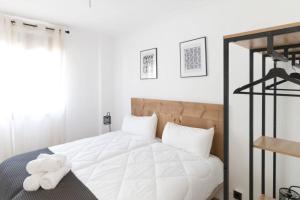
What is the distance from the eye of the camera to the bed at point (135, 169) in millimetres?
1408

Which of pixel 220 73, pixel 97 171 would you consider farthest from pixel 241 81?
pixel 97 171

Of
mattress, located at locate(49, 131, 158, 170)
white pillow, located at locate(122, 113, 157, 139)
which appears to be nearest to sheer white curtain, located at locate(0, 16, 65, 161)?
mattress, located at locate(49, 131, 158, 170)

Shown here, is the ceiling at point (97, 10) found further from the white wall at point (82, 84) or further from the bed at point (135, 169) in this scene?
the bed at point (135, 169)

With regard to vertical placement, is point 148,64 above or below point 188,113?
above

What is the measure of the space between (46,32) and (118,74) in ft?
4.51

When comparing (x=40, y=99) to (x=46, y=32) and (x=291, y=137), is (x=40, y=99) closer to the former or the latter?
(x=46, y=32)

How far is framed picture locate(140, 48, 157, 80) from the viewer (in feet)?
9.67

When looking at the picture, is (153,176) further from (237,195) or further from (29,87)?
(29,87)

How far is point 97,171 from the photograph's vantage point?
1706 mm

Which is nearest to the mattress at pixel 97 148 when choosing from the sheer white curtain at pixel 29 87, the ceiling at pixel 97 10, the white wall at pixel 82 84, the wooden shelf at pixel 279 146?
the sheer white curtain at pixel 29 87

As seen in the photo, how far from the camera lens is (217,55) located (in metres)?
2.20

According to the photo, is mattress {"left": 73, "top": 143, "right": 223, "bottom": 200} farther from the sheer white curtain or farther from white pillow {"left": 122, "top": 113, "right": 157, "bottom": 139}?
the sheer white curtain

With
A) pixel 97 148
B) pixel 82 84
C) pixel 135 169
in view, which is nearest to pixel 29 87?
pixel 82 84

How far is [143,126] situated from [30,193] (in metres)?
1.63
